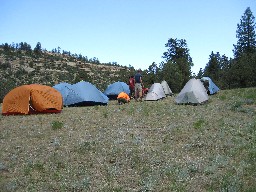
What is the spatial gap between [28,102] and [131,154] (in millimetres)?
9644

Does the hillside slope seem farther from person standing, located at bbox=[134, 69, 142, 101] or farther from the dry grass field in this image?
the dry grass field

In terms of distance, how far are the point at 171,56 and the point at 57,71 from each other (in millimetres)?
22548

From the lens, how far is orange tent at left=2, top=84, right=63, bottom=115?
17.0 m

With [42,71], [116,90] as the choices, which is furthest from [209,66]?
[116,90]

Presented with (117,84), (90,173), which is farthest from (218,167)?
(117,84)

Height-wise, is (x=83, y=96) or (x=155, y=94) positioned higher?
(x=155, y=94)

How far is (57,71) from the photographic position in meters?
64.8

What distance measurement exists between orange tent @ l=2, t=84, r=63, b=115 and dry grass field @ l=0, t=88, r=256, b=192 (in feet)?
9.67

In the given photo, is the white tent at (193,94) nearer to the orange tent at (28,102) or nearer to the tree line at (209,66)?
the orange tent at (28,102)

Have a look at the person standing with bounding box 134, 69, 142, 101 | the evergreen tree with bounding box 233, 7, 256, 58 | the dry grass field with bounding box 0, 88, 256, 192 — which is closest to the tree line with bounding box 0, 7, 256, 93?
the evergreen tree with bounding box 233, 7, 256, 58

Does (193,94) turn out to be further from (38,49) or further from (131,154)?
(38,49)

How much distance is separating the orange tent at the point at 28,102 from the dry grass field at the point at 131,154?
9.67ft

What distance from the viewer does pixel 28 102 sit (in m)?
17.0

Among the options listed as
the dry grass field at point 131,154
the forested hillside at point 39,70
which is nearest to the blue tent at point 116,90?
the dry grass field at point 131,154
